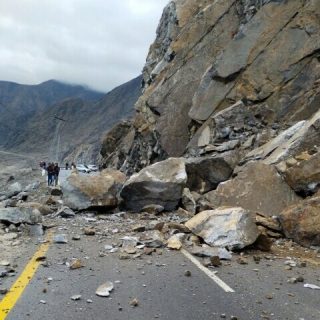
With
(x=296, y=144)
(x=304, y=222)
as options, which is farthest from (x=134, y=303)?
(x=296, y=144)

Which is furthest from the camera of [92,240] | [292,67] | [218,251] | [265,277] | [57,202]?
[292,67]

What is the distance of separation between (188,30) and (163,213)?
16.9 meters

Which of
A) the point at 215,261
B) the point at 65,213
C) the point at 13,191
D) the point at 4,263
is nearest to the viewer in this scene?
the point at 4,263

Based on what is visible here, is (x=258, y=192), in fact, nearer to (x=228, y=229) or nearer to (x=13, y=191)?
(x=228, y=229)

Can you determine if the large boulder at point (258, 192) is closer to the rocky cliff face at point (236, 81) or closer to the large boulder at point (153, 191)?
the large boulder at point (153, 191)

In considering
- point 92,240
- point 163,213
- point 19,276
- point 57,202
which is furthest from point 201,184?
point 19,276

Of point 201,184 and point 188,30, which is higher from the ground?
point 188,30

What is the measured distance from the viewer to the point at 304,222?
10.4 metres

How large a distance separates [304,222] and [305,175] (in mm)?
2448

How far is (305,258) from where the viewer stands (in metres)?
9.16

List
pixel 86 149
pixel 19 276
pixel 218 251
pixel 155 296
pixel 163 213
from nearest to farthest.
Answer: pixel 155 296
pixel 19 276
pixel 218 251
pixel 163 213
pixel 86 149

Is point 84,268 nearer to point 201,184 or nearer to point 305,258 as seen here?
point 305,258

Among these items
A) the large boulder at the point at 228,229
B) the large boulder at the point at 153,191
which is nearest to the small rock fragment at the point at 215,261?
the large boulder at the point at 228,229

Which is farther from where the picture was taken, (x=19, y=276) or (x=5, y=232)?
(x=5, y=232)
